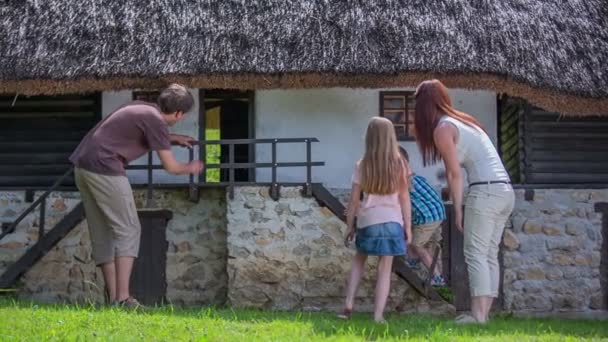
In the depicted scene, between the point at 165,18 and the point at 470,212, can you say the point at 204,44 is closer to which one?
the point at 165,18

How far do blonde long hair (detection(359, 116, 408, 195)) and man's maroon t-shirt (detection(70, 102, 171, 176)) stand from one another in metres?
1.50

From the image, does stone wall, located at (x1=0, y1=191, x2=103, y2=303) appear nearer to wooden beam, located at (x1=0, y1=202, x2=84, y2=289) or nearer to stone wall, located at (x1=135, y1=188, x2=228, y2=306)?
wooden beam, located at (x1=0, y1=202, x2=84, y2=289)

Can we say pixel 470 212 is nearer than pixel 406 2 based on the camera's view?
Yes

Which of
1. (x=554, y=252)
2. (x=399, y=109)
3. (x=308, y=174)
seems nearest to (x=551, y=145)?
(x=554, y=252)

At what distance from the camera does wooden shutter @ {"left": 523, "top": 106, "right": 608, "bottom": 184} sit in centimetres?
1113

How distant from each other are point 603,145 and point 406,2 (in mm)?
2895

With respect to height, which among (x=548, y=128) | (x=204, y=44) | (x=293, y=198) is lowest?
(x=293, y=198)

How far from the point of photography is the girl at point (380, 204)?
7.01 m

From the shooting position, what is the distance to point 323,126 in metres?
11.0

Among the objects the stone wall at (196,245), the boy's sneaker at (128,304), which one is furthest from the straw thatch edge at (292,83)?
the boy's sneaker at (128,304)

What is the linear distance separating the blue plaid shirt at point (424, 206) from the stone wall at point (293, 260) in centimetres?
194

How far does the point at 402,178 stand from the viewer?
7.12m

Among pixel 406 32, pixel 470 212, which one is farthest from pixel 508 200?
pixel 406 32

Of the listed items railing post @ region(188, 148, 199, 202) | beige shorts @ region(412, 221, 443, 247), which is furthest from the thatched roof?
beige shorts @ region(412, 221, 443, 247)
